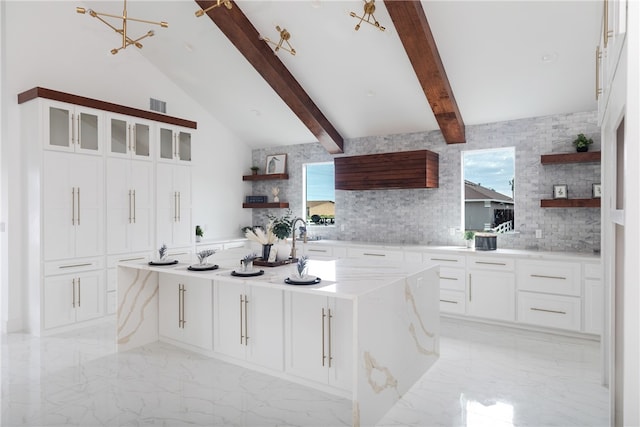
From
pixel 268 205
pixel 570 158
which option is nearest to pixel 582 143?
pixel 570 158

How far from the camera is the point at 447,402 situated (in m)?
2.87

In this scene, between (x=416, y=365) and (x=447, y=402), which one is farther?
(x=416, y=365)

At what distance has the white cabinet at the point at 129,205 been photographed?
500 cm

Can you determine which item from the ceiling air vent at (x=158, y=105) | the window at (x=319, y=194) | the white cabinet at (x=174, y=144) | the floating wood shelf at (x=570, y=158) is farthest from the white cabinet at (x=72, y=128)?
the floating wood shelf at (x=570, y=158)

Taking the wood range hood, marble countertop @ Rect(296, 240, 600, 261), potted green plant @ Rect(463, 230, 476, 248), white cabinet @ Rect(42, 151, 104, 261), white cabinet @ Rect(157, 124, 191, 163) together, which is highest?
white cabinet @ Rect(157, 124, 191, 163)

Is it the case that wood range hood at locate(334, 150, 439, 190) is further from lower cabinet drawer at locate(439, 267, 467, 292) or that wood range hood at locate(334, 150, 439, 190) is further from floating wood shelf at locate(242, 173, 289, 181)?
floating wood shelf at locate(242, 173, 289, 181)

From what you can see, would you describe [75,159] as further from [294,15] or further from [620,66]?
[620,66]

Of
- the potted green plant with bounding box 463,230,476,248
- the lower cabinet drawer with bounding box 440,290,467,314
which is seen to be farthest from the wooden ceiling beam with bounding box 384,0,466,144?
the lower cabinet drawer with bounding box 440,290,467,314

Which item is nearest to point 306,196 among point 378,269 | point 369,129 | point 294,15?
point 369,129

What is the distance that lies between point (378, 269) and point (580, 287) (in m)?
2.53

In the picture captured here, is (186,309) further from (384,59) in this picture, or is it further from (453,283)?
(384,59)

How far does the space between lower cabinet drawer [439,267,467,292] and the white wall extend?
400 centimetres

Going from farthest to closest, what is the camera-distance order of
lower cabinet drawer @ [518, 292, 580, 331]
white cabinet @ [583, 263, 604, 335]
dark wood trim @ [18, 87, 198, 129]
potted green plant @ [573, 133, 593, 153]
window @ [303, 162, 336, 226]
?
window @ [303, 162, 336, 226], potted green plant @ [573, 133, 593, 153], dark wood trim @ [18, 87, 198, 129], lower cabinet drawer @ [518, 292, 580, 331], white cabinet @ [583, 263, 604, 335]

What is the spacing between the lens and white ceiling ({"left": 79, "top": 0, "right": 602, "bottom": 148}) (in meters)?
3.91
